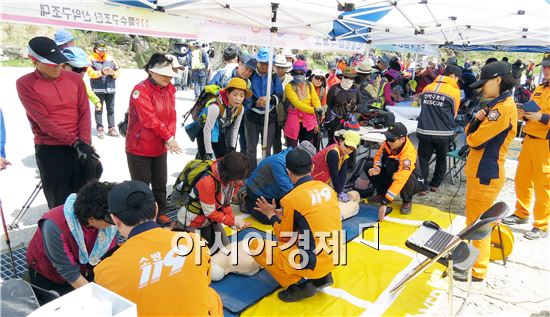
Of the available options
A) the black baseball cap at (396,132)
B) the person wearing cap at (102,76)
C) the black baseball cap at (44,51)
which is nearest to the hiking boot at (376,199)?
the black baseball cap at (396,132)

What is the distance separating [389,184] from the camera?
4270mm

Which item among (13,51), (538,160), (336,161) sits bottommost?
(336,161)

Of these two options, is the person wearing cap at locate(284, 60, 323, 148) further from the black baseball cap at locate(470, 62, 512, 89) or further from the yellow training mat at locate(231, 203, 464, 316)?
the black baseball cap at locate(470, 62, 512, 89)

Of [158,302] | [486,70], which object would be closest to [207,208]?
[158,302]

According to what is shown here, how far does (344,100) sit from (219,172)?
3.03m

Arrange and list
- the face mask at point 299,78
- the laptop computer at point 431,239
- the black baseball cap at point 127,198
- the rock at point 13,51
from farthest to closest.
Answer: the rock at point 13,51, the face mask at point 299,78, the laptop computer at point 431,239, the black baseball cap at point 127,198

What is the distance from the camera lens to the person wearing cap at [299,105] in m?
4.76

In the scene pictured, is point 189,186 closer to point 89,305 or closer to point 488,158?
point 89,305

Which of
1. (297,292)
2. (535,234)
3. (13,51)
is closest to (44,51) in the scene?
(297,292)

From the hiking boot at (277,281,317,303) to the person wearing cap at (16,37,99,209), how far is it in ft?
5.76

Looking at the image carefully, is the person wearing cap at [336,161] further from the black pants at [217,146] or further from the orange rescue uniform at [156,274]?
the orange rescue uniform at [156,274]

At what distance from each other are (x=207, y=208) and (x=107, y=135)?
4.32 meters

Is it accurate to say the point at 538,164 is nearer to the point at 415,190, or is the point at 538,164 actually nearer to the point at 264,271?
the point at 415,190

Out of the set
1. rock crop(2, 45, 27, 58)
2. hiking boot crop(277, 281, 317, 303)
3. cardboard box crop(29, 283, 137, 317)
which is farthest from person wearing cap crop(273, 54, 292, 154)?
rock crop(2, 45, 27, 58)
